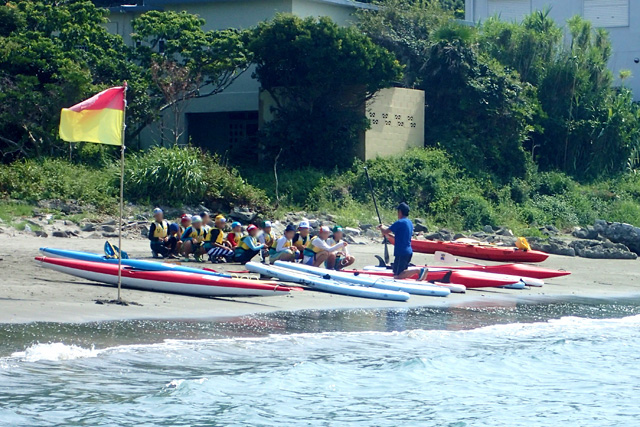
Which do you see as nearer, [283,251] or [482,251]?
[283,251]

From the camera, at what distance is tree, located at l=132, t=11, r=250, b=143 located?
25062 mm

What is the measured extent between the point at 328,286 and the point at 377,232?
8871 mm

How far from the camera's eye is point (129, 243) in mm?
18828

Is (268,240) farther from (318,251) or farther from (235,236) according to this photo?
(318,251)

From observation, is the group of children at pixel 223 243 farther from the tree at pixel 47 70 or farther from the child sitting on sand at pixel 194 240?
the tree at pixel 47 70

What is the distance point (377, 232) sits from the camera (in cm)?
2320

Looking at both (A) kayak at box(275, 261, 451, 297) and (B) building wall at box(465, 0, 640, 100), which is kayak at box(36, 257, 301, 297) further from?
(B) building wall at box(465, 0, 640, 100)

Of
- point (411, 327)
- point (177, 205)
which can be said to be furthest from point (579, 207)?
point (411, 327)

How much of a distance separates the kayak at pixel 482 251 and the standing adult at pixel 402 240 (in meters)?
5.74

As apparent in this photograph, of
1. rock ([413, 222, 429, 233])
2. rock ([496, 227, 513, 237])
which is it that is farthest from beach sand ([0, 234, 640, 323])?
rock ([496, 227, 513, 237])

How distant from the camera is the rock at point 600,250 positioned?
943 inches

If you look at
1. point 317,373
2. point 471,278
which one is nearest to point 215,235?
point 471,278

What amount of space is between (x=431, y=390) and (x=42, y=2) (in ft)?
62.1

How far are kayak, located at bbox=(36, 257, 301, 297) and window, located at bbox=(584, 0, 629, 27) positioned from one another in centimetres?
3134
